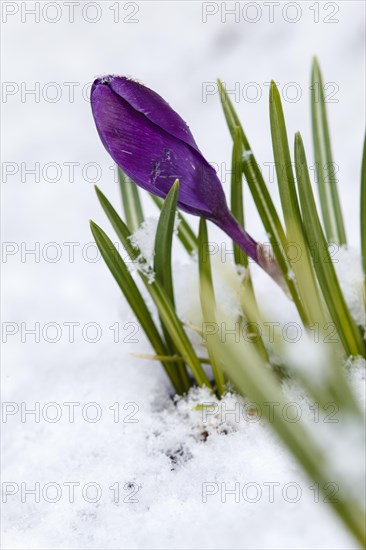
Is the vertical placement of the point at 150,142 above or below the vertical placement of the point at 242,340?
above

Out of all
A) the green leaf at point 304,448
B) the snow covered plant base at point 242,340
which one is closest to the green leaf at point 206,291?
the snow covered plant base at point 242,340

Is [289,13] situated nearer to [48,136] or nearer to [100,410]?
[48,136]

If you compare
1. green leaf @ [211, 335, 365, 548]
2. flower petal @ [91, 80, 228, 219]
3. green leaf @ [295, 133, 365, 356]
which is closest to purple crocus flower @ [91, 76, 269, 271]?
flower petal @ [91, 80, 228, 219]

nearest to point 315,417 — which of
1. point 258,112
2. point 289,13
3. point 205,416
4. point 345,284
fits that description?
point 205,416

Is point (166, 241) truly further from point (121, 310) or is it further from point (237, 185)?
point (121, 310)

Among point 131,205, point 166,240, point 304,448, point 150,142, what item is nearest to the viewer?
point 304,448

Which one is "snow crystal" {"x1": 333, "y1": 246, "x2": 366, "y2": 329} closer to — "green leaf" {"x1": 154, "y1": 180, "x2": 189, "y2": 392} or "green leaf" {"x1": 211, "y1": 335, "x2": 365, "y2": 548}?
"green leaf" {"x1": 154, "y1": 180, "x2": 189, "y2": 392}

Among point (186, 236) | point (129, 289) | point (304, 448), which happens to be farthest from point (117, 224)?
point (304, 448)
